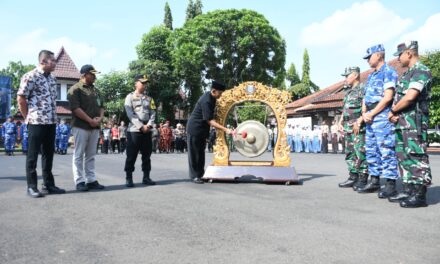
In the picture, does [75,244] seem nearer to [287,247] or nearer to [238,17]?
[287,247]

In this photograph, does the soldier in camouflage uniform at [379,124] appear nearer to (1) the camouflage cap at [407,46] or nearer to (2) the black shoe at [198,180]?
(1) the camouflage cap at [407,46]

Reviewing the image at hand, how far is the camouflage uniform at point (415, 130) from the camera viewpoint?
16.6ft

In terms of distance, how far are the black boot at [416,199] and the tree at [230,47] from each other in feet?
101

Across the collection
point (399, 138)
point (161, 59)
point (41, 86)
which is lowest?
point (399, 138)

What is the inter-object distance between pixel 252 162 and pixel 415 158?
134 inches

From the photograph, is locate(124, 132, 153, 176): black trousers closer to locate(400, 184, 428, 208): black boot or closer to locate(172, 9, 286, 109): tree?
locate(400, 184, 428, 208): black boot

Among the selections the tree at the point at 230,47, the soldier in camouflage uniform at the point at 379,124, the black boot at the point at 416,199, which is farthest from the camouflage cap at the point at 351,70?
the tree at the point at 230,47

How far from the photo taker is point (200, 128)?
7.64 metres

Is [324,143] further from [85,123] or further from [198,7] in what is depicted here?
[198,7]

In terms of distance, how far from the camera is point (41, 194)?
5.69m

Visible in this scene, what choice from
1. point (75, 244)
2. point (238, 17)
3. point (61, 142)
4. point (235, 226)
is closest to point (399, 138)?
point (235, 226)

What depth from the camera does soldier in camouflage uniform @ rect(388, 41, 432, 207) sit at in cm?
504

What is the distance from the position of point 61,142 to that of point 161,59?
21.8 metres

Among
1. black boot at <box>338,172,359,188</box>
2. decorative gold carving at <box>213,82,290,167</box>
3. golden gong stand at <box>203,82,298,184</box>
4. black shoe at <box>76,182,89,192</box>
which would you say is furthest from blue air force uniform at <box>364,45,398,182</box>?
black shoe at <box>76,182,89,192</box>
